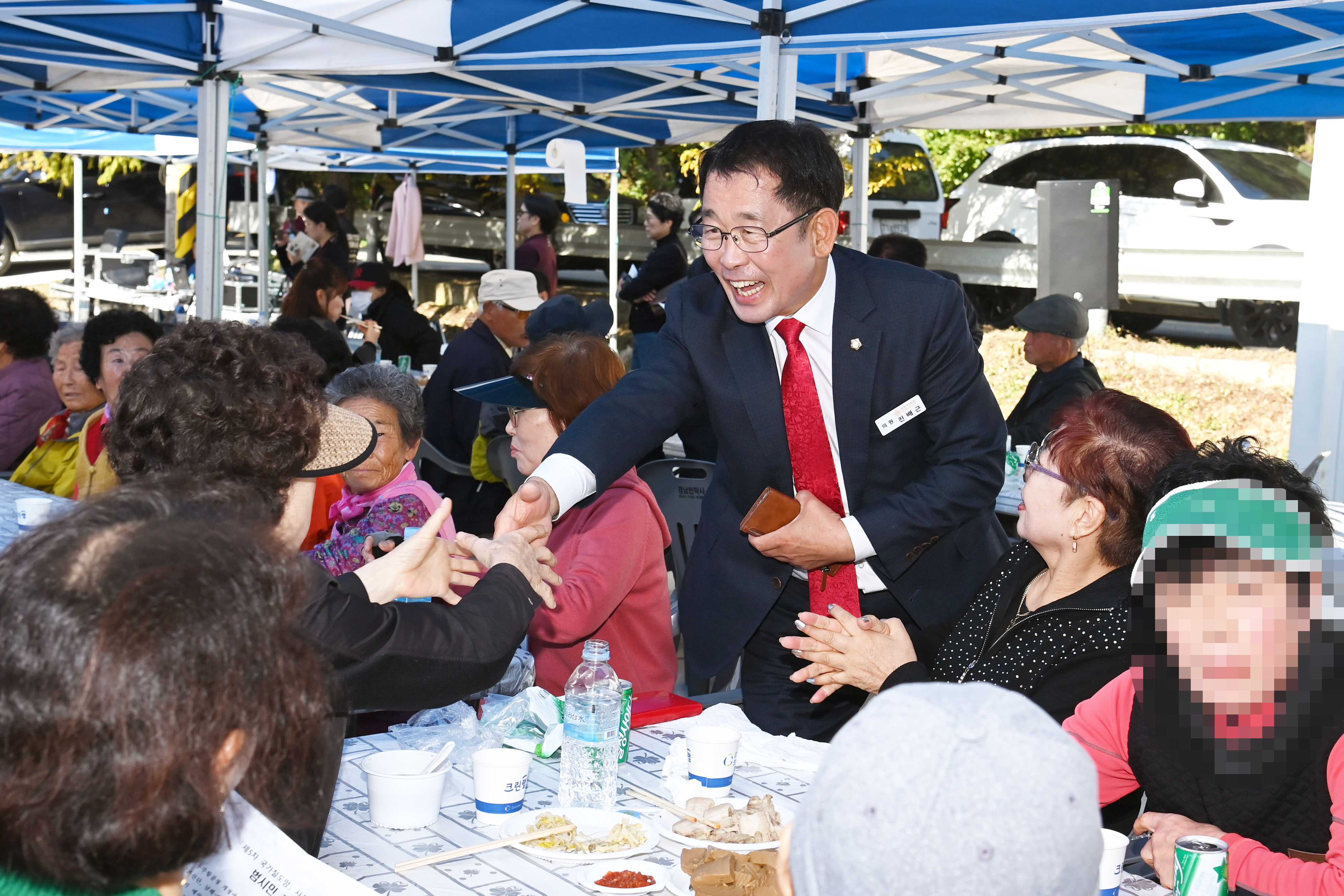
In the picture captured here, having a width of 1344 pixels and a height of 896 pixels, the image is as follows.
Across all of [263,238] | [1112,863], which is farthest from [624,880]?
[263,238]

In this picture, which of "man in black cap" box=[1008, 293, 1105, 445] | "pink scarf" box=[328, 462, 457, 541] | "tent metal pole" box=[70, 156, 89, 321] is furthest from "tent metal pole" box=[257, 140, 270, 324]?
"pink scarf" box=[328, 462, 457, 541]

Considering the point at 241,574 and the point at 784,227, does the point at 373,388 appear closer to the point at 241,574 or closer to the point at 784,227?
the point at 784,227

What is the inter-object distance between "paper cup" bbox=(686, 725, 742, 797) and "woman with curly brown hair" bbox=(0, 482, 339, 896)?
1087 mm

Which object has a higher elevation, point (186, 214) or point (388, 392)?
point (186, 214)

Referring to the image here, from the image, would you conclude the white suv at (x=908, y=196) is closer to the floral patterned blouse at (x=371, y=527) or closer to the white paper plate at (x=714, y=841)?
the floral patterned blouse at (x=371, y=527)

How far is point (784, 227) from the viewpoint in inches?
106

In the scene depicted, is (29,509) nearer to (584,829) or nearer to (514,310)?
(584,829)

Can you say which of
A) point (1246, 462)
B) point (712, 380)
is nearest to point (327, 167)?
point (712, 380)

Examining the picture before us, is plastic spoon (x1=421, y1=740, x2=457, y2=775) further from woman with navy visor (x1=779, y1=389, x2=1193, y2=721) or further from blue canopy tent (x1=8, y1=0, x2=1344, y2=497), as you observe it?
blue canopy tent (x1=8, y1=0, x2=1344, y2=497)

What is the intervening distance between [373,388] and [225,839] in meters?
2.68

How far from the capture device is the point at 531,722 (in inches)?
93.7

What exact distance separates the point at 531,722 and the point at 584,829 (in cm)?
47

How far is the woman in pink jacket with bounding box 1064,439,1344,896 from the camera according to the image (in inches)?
68.8

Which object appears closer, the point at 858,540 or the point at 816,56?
the point at 858,540
